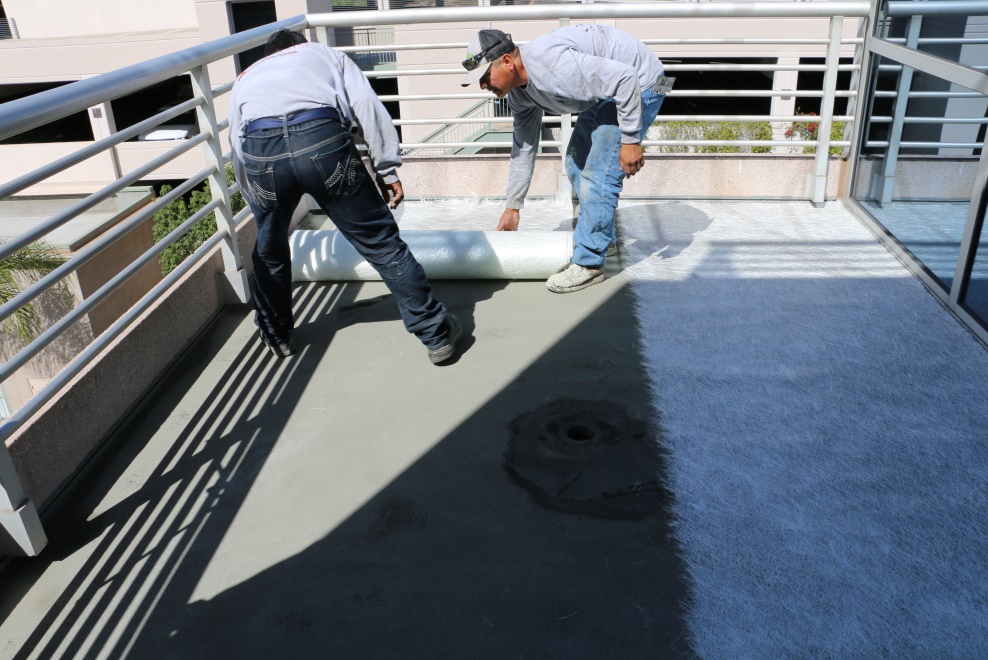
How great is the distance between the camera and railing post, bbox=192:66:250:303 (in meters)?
3.97

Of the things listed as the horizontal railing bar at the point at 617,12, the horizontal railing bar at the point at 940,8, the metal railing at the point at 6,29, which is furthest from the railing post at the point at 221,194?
the metal railing at the point at 6,29

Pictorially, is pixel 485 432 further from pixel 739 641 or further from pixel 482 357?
pixel 739 641

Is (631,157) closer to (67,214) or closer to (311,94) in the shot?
(311,94)

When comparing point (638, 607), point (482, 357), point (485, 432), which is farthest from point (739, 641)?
point (482, 357)

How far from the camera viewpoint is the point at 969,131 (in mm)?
4066

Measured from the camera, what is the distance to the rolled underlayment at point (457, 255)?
4.44 m

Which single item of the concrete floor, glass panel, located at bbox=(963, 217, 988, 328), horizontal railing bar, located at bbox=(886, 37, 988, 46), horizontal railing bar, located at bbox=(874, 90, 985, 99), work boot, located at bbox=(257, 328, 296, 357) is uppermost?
horizontal railing bar, located at bbox=(886, 37, 988, 46)

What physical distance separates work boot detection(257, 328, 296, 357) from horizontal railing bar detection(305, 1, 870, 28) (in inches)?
103

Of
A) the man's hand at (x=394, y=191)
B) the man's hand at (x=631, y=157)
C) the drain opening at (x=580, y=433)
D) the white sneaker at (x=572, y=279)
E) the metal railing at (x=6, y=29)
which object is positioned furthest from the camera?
the metal railing at (x=6, y=29)

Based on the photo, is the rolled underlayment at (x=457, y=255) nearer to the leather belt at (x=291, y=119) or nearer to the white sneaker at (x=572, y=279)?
the white sneaker at (x=572, y=279)

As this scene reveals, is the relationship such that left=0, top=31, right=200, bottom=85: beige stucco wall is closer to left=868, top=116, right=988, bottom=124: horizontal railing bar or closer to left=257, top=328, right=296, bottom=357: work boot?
left=868, top=116, right=988, bottom=124: horizontal railing bar

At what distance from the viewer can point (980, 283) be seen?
3828mm

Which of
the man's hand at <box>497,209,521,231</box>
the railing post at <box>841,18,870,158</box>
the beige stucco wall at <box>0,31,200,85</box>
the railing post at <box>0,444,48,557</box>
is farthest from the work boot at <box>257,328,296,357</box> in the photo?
the beige stucco wall at <box>0,31,200,85</box>

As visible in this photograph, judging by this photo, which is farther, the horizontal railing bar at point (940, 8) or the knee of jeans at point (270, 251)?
the horizontal railing bar at point (940, 8)
